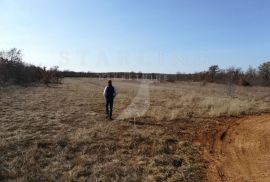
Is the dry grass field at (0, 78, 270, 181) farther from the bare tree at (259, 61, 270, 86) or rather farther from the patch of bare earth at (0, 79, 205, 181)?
the bare tree at (259, 61, 270, 86)

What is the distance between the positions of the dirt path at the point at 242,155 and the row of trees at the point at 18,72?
34.1 meters

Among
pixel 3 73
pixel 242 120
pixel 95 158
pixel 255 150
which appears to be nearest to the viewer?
pixel 95 158

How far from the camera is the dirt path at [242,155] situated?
8.57 m

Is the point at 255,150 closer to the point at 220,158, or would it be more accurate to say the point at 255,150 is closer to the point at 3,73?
the point at 220,158

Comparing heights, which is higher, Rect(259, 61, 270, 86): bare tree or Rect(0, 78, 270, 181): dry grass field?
Rect(259, 61, 270, 86): bare tree

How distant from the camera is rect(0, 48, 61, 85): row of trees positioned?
156ft

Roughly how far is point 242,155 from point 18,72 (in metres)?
45.6

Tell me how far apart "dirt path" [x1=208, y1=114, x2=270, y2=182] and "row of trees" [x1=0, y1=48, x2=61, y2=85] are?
3409 cm

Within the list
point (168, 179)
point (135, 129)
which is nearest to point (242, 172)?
point (168, 179)

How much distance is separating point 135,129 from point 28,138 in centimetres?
403

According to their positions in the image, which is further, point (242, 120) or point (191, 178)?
point (242, 120)

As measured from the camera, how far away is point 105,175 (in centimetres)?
823

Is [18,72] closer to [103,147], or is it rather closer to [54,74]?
[54,74]

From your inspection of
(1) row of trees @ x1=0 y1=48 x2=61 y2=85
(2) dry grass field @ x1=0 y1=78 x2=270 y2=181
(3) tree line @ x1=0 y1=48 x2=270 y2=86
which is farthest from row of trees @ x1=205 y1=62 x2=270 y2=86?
(2) dry grass field @ x1=0 y1=78 x2=270 y2=181
